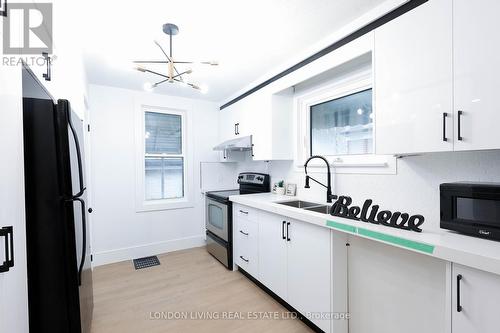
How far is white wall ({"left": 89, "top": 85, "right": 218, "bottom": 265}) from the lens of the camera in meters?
3.26

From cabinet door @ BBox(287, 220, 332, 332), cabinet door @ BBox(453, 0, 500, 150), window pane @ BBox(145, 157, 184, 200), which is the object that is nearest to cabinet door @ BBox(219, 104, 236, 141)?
window pane @ BBox(145, 157, 184, 200)

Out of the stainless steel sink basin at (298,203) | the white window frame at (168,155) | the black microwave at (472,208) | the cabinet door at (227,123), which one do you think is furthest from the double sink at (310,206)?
the white window frame at (168,155)

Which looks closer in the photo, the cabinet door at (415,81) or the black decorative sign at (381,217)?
the cabinet door at (415,81)

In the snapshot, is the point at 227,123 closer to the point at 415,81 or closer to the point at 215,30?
the point at 215,30

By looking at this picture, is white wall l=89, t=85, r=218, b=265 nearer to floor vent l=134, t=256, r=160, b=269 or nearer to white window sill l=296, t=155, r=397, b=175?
floor vent l=134, t=256, r=160, b=269

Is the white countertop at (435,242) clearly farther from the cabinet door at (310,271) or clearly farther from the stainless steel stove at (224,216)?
the stainless steel stove at (224,216)

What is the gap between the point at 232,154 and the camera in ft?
13.5

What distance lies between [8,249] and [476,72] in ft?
6.98

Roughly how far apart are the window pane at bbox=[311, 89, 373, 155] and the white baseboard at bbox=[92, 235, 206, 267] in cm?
251

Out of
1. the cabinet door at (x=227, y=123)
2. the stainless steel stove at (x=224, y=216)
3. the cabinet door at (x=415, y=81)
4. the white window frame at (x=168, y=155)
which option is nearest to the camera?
the cabinet door at (x=415, y=81)

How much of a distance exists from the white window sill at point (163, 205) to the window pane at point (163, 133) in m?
0.80

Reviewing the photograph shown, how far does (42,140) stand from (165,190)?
2.80 metres

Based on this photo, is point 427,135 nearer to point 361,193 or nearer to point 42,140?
point 361,193

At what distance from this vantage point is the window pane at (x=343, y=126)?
216 cm
